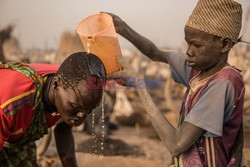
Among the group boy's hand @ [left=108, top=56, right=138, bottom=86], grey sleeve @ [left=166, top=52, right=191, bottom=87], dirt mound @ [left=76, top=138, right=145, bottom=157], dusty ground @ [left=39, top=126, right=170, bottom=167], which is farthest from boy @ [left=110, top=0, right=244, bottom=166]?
dirt mound @ [left=76, top=138, right=145, bottom=157]

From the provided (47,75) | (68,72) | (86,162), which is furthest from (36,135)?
(86,162)

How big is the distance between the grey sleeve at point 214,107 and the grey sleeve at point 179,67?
58cm

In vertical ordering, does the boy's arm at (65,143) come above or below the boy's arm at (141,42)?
below

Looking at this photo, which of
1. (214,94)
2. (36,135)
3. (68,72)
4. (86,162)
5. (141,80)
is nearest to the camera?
(214,94)

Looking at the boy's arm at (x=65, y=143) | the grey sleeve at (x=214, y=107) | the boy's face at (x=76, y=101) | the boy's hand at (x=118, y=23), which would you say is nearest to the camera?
the grey sleeve at (x=214, y=107)

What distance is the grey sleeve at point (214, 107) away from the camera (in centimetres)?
188

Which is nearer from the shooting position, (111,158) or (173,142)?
(173,142)

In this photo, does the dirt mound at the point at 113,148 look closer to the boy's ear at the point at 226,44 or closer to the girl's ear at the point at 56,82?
the girl's ear at the point at 56,82

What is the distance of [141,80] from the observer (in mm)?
2227

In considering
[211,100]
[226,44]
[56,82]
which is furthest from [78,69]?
[226,44]

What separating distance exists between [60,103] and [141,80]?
56cm

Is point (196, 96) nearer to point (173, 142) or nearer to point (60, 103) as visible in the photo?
point (173, 142)

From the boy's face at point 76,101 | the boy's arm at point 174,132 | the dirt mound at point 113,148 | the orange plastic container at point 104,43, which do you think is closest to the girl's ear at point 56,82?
the boy's face at point 76,101

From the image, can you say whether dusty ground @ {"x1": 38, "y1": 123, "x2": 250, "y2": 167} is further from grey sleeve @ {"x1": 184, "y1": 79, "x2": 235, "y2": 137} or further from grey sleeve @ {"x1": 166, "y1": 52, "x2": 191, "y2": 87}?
grey sleeve @ {"x1": 184, "y1": 79, "x2": 235, "y2": 137}
